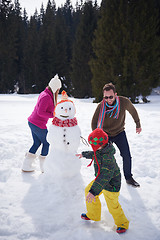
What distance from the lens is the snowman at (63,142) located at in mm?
3283

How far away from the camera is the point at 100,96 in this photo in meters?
14.7

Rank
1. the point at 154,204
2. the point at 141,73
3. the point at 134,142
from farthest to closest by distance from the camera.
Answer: the point at 141,73, the point at 134,142, the point at 154,204

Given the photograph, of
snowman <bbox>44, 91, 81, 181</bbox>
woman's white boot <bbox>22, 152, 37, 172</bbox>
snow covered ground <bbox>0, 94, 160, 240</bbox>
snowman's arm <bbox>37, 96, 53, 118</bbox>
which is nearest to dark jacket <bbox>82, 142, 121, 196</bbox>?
snow covered ground <bbox>0, 94, 160, 240</bbox>

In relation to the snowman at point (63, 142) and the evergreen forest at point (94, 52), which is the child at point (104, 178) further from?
the evergreen forest at point (94, 52)

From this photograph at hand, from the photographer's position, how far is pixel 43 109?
11.2 ft

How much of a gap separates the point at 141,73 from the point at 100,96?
11.0 ft

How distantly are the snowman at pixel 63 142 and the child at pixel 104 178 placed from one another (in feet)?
3.38

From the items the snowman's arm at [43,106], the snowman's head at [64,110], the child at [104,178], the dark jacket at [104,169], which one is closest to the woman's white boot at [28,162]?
the snowman's arm at [43,106]

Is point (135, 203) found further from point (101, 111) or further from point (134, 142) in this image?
point (134, 142)

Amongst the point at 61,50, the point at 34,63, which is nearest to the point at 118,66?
the point at 61,50

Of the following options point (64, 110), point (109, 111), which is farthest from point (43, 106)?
point (109, 111)

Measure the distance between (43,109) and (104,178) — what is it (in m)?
1.78

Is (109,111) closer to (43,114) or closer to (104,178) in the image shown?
(43,114)

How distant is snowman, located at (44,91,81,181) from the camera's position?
3283 mm
